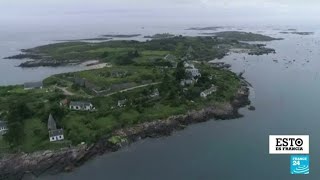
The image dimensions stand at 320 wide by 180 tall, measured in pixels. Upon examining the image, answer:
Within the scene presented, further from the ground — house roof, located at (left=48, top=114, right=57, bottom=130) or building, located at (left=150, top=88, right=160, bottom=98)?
building, located at (left=150, top=88, right=160, bottom=98)

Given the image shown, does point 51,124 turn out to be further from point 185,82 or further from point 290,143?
point 290,143

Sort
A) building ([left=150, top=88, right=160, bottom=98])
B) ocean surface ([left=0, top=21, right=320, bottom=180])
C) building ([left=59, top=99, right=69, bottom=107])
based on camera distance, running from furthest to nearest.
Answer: building ([left=150, top=88, right=160, bottom=98]) < building ([left=59, top=99, right=69, bottom=107]) < ocean surface ([left=0, top=21, right=320, bottom=180])

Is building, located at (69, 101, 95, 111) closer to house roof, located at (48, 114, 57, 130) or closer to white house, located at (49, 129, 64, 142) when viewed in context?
house roof, located at (48, 114, 57, 130)

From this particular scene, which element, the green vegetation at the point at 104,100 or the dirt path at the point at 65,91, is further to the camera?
the dirt path at the point at 65,91

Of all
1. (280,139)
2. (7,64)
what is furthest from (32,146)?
(7,64)

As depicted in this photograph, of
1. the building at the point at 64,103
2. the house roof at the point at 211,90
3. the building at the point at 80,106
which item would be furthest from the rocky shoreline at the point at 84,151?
the building at the point at 64,103

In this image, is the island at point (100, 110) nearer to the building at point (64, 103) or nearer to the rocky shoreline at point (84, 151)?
the rocky shoreline at point (84, 151)

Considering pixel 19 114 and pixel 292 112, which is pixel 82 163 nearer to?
pixel 19 114

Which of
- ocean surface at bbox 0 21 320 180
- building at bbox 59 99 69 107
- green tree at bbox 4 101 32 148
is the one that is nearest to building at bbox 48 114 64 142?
green tree at bbox 4 101 32 148
